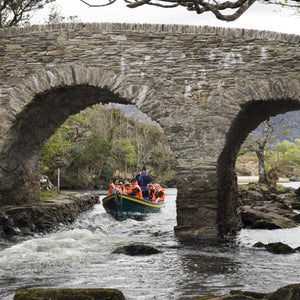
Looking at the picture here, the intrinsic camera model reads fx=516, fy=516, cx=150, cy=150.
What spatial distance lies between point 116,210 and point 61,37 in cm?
766

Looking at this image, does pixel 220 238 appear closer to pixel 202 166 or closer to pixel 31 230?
pixel 202 166

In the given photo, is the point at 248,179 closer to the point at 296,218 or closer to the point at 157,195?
the point at 157,195

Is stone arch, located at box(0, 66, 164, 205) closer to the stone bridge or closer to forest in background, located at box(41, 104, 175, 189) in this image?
the stone bridge

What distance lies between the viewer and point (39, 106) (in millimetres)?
10969

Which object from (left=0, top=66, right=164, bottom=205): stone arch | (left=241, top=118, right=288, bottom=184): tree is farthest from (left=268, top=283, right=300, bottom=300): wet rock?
(left=241, top=118, right=288, bottom=184): tree

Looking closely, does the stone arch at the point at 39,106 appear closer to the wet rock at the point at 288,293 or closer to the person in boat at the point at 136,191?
the person in boat at the point at 136,191

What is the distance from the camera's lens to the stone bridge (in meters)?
9.85

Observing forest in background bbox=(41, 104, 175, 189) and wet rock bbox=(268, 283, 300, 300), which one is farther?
forest in background bbox=(41, 104, 175, 189)

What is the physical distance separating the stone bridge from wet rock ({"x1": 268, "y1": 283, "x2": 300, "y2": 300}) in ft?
15.9

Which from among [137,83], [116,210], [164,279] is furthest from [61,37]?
[116,210]

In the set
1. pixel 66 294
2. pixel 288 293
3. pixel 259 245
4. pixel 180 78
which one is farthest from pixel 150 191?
pixel 288 293

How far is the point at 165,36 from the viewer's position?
1003 centimetres

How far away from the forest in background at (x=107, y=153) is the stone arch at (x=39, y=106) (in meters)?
10.7

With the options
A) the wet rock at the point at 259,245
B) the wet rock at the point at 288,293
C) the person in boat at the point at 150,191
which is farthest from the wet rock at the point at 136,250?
the person in boat at the point at 150,191
